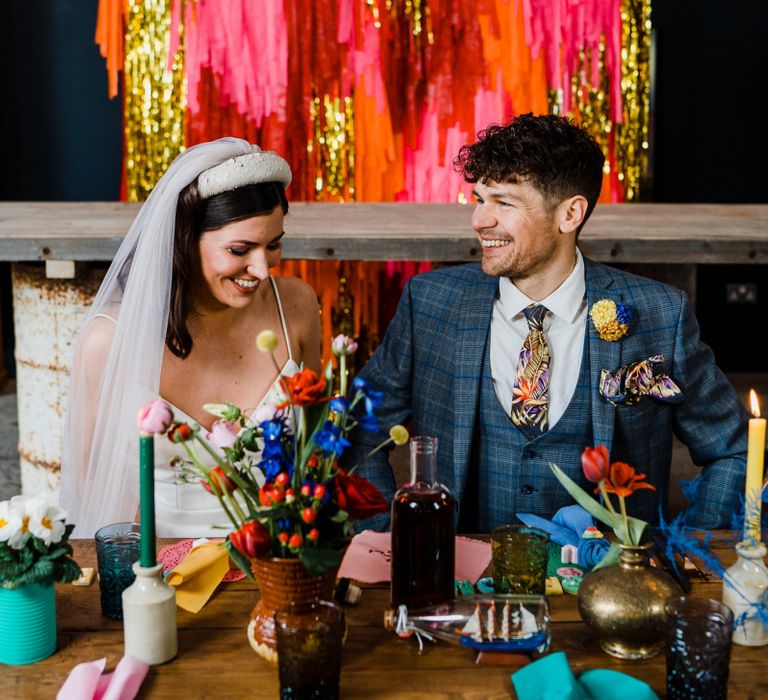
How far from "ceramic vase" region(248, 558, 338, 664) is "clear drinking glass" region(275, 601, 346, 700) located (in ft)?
0.14

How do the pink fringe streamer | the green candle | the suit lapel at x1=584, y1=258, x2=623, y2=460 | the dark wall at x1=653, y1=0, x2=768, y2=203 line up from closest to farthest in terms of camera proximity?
the green candle, the suit lapel at x1=584, y1=258, x2=623, y2=460, the pink fringe streamer, the dark wall at x1=653, y1=0, x2=768, y2=203

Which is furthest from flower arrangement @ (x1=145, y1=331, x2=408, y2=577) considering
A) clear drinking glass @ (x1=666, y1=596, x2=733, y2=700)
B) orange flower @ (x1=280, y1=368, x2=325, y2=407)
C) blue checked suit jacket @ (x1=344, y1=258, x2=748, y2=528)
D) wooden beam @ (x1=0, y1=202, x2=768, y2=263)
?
wooden beam @ (x1=0, y1=202, x2=768, y2=263)

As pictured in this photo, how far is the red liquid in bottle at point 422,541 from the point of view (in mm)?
1186

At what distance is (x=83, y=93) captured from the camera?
4.69m

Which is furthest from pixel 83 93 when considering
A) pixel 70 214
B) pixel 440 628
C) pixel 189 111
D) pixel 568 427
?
pixel 440 628

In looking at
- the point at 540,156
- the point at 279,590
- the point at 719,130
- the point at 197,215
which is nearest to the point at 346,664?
the point at 279,590

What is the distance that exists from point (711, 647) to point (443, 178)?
313 cm

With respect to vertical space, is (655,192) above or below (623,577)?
above

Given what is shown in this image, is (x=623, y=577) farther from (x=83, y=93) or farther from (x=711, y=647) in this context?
(x=83, y=93)

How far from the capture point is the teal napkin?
1.06 m

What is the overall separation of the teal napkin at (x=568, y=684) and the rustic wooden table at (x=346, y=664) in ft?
0.10

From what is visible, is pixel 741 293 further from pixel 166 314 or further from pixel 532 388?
pixel 166 314

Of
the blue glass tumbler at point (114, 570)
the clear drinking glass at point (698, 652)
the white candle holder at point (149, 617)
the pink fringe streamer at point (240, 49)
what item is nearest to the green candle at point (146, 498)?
the white candle holder at point (149, 617)

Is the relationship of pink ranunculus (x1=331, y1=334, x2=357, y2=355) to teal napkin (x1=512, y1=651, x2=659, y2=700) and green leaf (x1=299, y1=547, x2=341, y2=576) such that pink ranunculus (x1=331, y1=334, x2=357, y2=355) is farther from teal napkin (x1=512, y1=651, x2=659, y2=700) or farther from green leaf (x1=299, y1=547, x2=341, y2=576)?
teal napkin (x1=512, y1=651, x2=659, y2=700)
